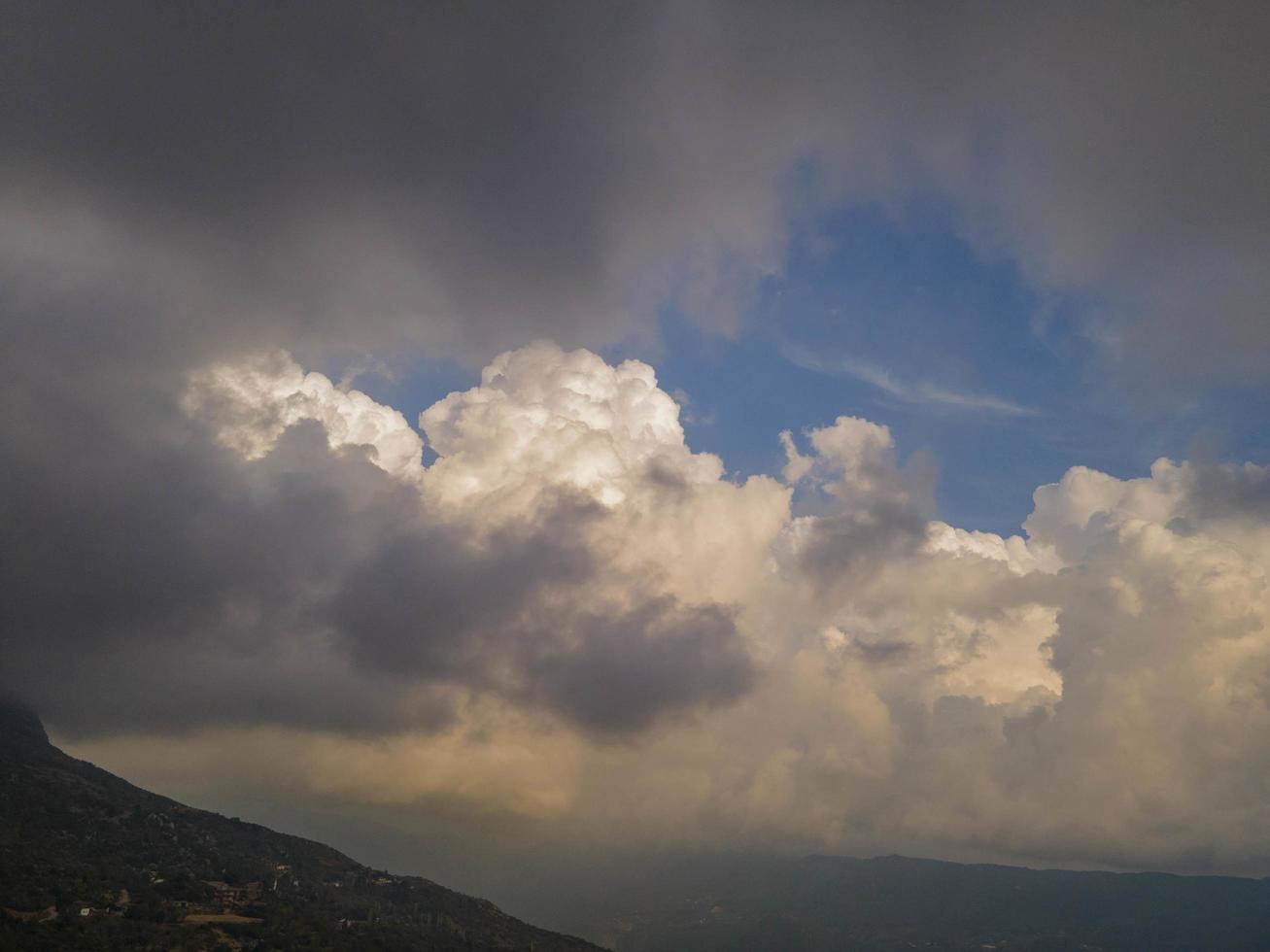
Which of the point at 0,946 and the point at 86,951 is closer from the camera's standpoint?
the point at 0,946

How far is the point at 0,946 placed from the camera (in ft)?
566

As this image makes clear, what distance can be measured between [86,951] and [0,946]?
19605mm

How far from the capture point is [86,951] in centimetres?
18662
